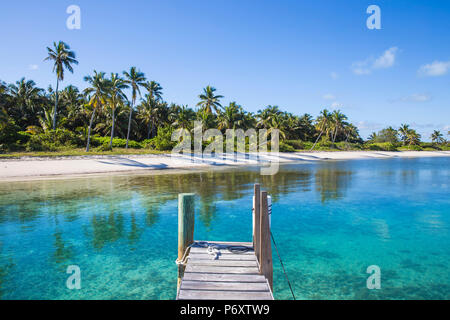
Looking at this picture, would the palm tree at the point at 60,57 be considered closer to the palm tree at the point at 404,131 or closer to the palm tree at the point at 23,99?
the palm tree at the point at 23,99

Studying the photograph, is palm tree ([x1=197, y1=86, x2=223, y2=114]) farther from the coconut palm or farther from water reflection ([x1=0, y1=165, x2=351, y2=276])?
water reflection ([x1=0, y1=165, x2=351, y2=276])

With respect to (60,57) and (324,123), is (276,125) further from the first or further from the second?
(60,57)

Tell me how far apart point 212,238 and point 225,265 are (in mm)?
4781

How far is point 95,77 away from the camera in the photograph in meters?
38.4

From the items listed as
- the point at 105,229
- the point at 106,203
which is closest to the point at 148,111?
the point at 106,203

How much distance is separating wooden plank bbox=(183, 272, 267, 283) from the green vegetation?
3490cm

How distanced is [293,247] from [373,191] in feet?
48.0

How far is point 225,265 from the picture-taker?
5676 mm

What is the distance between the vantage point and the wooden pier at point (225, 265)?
4.62m

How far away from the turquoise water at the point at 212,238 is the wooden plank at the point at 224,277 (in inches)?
65.9

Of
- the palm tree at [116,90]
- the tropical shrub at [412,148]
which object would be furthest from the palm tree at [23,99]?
the tropical shrub at [412,148]

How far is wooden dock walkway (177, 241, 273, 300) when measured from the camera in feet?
14.9
